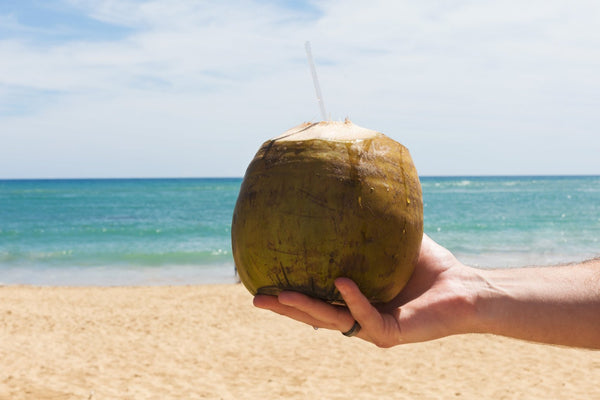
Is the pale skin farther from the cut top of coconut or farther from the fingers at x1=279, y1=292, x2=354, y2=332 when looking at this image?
the cut top of coconut

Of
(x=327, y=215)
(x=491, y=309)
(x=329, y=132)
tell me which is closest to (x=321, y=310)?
(x=327, y=215)

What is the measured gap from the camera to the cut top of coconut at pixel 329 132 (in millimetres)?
2127

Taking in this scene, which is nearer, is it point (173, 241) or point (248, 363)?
point (248, 363)

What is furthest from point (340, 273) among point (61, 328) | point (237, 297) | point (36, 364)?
point (237, 297)

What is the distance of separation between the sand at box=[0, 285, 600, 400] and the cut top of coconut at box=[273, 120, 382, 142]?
18.1 feet

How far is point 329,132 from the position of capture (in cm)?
216

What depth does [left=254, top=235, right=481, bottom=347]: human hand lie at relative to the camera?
2.10 meters

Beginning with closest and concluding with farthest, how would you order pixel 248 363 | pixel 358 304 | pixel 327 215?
pixel 327 215 → pixel 358 304 → pixel 248 363

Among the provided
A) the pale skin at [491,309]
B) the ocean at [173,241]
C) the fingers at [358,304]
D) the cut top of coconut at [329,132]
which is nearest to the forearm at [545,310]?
the pale skin at [491,309]

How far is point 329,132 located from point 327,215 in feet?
1.20

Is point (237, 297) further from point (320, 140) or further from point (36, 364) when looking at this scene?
point (320, 140)

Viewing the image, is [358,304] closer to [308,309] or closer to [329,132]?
[308,309]

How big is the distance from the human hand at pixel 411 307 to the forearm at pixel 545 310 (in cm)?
9

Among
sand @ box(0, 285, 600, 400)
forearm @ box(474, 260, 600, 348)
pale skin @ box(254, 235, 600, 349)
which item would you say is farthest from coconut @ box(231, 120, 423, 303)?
sand @ box(0, 285, 600, 400)
